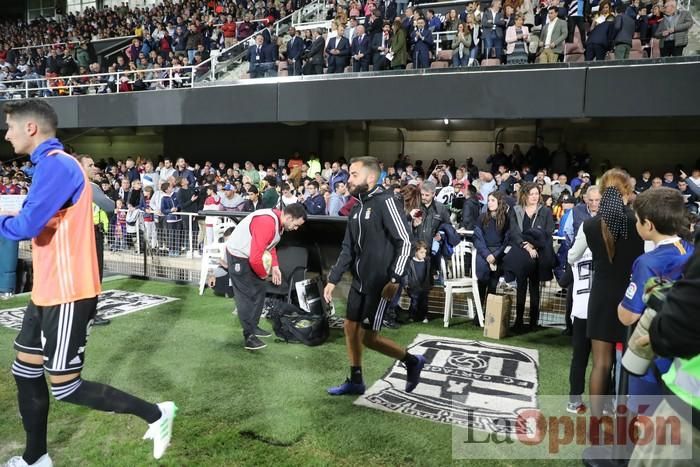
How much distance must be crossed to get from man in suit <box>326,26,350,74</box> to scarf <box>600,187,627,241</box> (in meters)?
12.1

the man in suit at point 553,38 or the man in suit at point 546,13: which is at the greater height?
the man in suit at point 546,13

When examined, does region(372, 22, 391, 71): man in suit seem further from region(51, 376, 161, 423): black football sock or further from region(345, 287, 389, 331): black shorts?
region(51, 376, 161, 423): black football sock

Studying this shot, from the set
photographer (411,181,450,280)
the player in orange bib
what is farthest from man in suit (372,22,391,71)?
the player in orange bib

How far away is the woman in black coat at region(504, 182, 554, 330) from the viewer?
647 cm

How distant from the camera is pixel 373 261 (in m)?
4.31

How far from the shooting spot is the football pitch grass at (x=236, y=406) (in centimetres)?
349

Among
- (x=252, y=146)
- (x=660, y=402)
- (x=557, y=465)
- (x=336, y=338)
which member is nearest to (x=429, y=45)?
(x=252, y=146)

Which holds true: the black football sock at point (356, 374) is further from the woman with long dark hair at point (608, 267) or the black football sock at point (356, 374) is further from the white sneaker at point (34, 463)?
the white sneaker at point (34, 463)

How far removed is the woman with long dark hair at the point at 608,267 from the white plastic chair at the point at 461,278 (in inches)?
126

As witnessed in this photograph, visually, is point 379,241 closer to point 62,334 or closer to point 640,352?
point 62,334

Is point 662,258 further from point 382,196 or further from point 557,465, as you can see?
point 382,196

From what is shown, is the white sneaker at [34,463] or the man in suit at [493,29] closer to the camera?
the white sneaker at [34,463]

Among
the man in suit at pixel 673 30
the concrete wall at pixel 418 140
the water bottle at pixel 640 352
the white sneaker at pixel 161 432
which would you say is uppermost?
the man in suit at pixel 673 30

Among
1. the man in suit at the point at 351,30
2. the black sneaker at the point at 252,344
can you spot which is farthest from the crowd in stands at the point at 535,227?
the man in suit at the point at 351,30
